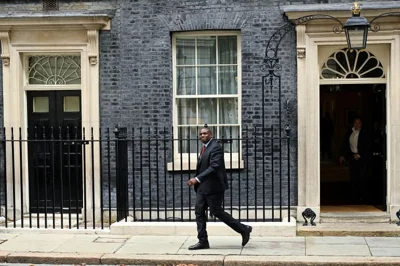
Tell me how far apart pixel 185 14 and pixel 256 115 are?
2.18 meters

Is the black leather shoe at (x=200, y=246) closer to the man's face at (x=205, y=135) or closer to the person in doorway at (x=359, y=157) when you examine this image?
the man's face at (x=205, y=135)

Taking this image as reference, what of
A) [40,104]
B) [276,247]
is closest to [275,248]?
[276,247]

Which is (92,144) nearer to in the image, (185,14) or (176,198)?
(176,198)

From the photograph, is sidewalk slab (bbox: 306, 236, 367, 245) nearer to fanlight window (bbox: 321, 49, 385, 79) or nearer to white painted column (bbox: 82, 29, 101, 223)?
fanlight window (bbox: 321, 49, 385, 79)

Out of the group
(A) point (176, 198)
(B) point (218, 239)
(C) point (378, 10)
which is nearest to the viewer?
(B) point (218, 239)

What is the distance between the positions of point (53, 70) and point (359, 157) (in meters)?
6.10

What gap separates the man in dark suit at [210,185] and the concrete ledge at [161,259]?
1.50 ft

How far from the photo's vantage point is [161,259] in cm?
896

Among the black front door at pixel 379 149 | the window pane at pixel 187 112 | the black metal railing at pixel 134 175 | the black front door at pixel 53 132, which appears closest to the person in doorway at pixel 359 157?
the black front door at pixel 379 149

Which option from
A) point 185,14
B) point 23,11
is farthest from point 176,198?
point 23,11

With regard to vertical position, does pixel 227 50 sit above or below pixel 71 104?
above

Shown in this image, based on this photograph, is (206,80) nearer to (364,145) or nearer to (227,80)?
(227,80)

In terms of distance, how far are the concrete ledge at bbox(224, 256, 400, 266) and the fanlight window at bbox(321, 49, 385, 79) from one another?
12.4 feet

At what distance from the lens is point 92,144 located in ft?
35.1
